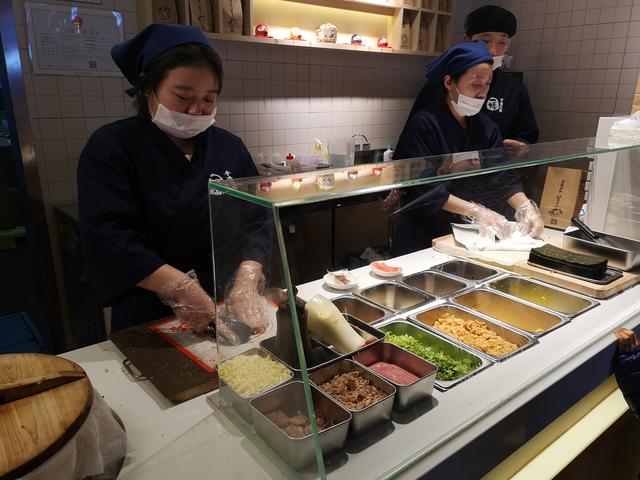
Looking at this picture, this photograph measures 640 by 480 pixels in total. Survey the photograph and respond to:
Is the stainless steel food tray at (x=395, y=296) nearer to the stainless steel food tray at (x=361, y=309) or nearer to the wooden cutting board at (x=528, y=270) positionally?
the stainless steel food tray at (x=361, y=309)

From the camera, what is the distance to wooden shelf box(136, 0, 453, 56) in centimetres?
358

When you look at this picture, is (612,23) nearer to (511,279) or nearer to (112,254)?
(511,279)

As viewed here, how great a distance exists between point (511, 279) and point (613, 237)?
647 millimetres

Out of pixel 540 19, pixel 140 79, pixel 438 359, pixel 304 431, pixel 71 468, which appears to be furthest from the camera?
pixel 540 19

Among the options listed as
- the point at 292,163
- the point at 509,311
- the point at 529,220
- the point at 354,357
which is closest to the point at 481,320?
the point at 509,311

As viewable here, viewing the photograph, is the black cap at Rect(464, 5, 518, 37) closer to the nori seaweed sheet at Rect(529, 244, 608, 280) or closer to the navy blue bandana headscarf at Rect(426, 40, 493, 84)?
the navy blue bandana headscarf at Rect(426, 40, 493, 84)

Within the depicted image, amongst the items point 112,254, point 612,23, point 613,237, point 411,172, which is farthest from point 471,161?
point 612,23

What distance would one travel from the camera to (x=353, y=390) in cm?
115

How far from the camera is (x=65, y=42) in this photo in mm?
3057

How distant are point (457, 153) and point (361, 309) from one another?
0.84 metres

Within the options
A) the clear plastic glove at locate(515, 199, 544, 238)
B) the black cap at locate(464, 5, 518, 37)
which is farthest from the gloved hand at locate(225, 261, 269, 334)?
the black cap at locate(464, 5, 518, 37)

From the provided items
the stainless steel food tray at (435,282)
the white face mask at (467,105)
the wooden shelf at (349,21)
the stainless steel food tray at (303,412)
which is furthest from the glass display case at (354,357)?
the wooden shelf at (349,21)

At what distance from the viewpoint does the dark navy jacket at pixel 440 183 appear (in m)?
1.92

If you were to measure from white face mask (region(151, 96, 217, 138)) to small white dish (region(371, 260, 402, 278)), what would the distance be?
83cm
